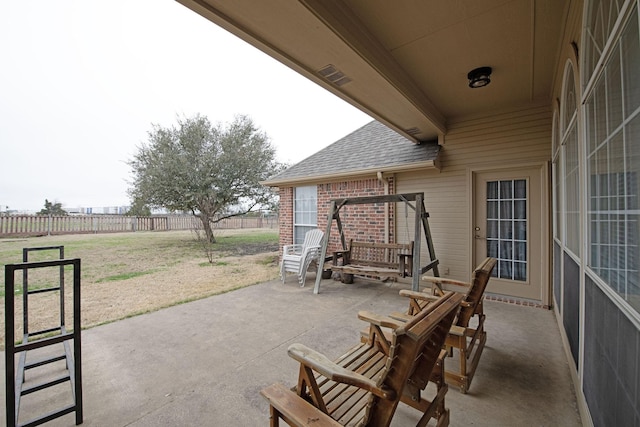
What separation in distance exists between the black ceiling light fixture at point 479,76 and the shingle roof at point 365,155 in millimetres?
1477

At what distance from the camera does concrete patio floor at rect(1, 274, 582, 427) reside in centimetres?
185

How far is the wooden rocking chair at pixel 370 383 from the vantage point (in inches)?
44.4

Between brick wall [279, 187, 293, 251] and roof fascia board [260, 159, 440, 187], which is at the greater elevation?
roof fascia board [260, 159, 440, 187]

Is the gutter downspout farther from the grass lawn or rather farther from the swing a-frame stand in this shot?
the grass lawn

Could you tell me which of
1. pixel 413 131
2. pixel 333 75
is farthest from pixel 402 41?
pixel 413 131

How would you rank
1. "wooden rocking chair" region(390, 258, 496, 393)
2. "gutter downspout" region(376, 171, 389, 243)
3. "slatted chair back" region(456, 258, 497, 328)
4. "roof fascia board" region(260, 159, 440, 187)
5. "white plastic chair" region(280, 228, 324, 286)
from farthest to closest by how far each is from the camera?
"gutter downspout" region(376, 171, 389, 243) < "white plastic chair" region(280, 228, 324, 286) < "roof fascia board" region(260, 159, 440, 187) < "slatted chair back" region(456, 258, 497, 328) < "wooden rocking chair" region(390, 258, 496, 393)

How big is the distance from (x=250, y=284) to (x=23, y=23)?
7550mm

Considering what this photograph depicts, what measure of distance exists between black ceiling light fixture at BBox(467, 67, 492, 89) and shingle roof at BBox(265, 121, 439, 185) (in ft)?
4.84

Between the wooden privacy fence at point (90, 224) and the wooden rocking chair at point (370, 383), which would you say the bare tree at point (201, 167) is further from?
the wooden rocking chair at point (370, 383)

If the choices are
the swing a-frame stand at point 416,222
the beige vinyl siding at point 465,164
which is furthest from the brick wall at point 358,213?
the swing a-frame stand at point 416,222

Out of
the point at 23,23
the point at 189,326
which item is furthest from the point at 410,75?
the point at 23,23

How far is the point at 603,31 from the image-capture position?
135 cm

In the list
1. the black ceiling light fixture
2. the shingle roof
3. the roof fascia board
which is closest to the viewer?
the black ceiling light fixture

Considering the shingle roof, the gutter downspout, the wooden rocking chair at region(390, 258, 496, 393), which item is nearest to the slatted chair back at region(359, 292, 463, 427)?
the wooden rocking chair at region(390, 258, 496, 393)
